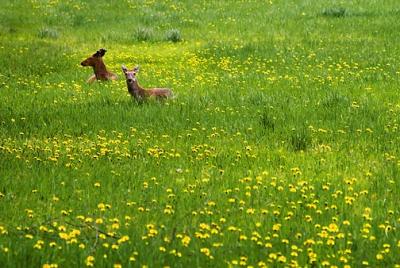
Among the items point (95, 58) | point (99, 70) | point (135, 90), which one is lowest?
point (99, 70)

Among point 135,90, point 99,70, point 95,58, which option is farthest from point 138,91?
point 95,58

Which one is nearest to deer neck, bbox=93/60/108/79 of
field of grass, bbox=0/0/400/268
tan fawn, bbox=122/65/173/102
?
field of grass, bbox=0/0/400/268

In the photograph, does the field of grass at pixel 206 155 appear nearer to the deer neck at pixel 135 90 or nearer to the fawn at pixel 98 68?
the deer neck at pixel 135 90

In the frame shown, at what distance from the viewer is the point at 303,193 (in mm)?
7680

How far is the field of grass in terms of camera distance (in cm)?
615

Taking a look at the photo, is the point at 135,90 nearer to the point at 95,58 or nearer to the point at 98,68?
the point at 98,68

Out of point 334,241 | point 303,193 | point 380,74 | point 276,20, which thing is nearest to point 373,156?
point 303,193

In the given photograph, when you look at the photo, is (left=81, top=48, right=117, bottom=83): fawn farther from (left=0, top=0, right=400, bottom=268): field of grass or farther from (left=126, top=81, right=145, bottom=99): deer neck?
(left=126, top=81, right=145, bottom=99): deer neck

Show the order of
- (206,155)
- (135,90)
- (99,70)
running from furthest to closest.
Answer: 1. (99,70)
2. (135,90)
3. (206,155)

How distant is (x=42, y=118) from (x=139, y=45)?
897 cm

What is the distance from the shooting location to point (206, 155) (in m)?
9.13

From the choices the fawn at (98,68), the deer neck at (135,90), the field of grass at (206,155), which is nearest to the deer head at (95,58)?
the fawn at (98,68)

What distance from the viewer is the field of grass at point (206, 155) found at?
6.15 meters

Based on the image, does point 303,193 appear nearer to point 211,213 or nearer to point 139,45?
point 211,213
